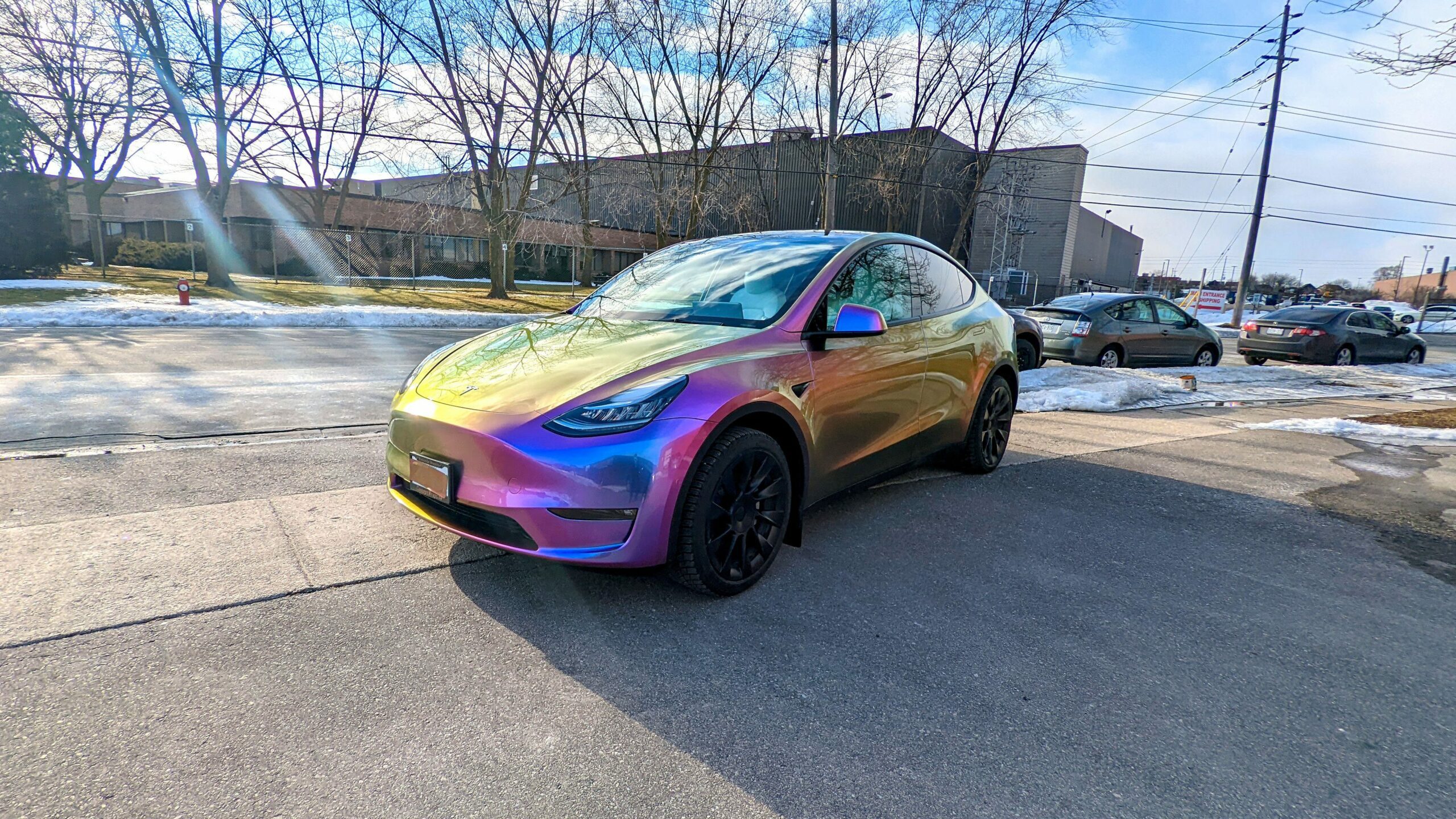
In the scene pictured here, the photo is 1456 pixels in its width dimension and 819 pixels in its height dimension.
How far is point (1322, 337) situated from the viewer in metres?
15.1

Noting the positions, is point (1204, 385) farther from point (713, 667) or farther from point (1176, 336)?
point (713, 667)

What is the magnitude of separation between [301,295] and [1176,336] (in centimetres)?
2431

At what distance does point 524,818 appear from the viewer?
1.94 metres

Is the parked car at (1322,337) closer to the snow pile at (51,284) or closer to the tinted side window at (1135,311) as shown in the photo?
the tinted side window at (1135,311)

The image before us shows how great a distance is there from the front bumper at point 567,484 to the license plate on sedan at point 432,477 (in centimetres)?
3

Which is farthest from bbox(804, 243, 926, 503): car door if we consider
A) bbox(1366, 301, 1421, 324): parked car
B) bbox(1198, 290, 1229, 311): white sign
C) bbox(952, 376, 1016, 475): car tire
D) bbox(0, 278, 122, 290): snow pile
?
bbox(1366, 301, 1421, 324): parked car

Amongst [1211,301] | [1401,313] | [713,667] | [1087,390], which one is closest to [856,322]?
[713,667]

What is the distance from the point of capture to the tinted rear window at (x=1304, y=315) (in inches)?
603

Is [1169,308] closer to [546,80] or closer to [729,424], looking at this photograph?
[729,424]

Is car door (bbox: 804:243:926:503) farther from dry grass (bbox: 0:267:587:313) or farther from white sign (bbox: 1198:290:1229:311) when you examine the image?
white sign (bbox: 1198:290:1229:311)

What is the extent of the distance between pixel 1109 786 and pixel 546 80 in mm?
29504

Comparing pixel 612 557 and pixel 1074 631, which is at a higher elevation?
pixel 612 557

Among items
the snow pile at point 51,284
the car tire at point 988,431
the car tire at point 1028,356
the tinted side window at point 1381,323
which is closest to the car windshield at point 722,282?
the car tire at point 988,431

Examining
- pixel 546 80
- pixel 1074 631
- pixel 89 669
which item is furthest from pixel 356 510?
pixel 546 80
